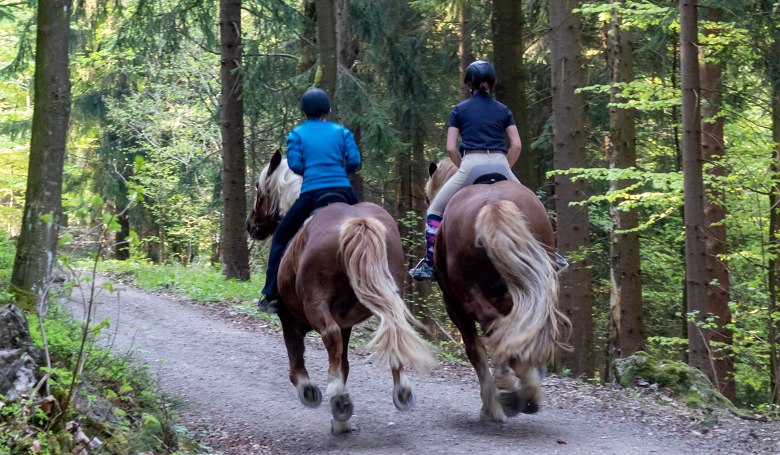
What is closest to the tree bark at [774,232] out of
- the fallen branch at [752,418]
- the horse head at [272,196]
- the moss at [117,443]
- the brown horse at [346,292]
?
the fallen branch at [752,418]

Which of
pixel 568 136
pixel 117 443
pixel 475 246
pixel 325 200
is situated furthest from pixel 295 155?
pixel 568 136

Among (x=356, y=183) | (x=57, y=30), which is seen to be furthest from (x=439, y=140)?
(x=57, y=30)

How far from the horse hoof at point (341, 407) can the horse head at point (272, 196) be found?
6.69 feet

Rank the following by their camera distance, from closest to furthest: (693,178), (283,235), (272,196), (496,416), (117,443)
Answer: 1. (117,443)
2. (496,416)
3. (283,235)
4. (272,196)
5. (693,178)

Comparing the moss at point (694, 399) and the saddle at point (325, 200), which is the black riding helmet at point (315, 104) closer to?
the saddle at point (325, 200)

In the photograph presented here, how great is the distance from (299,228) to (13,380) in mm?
2632

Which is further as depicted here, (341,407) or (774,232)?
(774,232)

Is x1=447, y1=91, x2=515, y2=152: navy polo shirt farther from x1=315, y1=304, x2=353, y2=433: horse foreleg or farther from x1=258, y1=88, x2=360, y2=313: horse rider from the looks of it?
x1=315, y1=304, x2=353, y2=433: horse foreleg

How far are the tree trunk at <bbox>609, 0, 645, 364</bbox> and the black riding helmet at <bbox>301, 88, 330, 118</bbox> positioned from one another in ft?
29.4

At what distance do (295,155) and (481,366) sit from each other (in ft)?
8.37

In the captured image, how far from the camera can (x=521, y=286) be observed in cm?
495

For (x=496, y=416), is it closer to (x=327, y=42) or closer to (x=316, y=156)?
(x=316, y=156)

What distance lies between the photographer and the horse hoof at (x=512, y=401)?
5.07 m

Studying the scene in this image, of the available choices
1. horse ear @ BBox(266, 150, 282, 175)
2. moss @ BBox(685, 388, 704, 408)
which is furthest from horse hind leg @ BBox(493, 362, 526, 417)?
horse ear @ BBox(266, 150, 282, 175)
